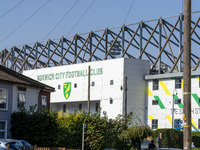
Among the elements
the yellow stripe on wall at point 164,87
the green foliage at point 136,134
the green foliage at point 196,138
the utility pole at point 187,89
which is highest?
the yellow stripe on wall at point 164,87

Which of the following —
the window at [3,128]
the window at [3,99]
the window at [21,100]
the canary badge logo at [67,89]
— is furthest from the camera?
the canary badge logo at [67,89]

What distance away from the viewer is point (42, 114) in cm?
3744

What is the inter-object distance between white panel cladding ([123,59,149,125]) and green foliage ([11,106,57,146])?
3391cm

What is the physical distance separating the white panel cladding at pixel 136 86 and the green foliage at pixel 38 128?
33912mm

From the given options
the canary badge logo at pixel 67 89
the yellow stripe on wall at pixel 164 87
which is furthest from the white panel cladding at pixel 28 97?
the canary badge logo at pixel 67 89

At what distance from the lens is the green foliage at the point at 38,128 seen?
3666 centimetres

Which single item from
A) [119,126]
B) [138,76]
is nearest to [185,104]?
[119,126]

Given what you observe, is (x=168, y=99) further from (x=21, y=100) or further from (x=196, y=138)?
(x=21, y=100)

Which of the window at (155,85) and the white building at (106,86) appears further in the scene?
the window at (155,85)

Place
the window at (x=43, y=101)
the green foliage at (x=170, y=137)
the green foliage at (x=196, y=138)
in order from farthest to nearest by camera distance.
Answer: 1. the green foliage at (x=196, y=138)
2. the green foliage at (x=170, y=137)
3. the window at (x=43, y=101)

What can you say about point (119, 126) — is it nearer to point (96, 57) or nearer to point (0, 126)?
point (0, 126)

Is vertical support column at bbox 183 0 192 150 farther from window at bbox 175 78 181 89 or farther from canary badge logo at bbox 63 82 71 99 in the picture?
canary badge logo at bbox 63 82 71 99

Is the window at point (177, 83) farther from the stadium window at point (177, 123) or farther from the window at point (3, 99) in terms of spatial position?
the window at point (3, 99)

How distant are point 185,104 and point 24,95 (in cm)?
2686
